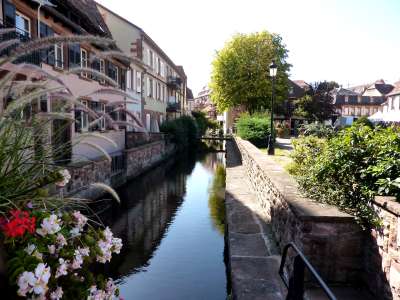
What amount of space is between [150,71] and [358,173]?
91.1 feet

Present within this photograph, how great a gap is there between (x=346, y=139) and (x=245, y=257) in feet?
8.39

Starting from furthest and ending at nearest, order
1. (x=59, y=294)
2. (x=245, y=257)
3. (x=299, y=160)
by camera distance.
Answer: (x=299, y=160) → (x=245, y=257) → (x=59, y=294)

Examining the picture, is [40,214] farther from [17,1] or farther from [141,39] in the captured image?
[141,39]

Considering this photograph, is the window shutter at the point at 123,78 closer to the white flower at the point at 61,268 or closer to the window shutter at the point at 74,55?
the window shutter at the point at 74,55

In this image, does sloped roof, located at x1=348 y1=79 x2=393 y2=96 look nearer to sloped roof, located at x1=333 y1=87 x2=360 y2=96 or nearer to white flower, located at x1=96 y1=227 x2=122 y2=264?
sloped roof, located at x1=333 y1=87 x2=360 y2=96

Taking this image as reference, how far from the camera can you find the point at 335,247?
4516mm

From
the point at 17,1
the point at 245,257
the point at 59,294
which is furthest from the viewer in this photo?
the point at 17,1

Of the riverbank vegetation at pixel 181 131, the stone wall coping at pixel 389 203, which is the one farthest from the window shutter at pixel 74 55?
the stone wall coping at pixel 389 203

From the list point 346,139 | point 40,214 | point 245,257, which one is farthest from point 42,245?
point 346,139

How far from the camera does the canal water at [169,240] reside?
698 centimetres

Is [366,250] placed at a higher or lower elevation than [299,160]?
lower

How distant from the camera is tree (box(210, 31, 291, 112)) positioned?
3878 centimetres

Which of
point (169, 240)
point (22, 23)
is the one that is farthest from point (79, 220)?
point (22, 23)

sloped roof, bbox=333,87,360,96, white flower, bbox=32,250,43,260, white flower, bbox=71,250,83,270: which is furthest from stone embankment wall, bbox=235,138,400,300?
sloped roof, bbox=333,87,360,96
